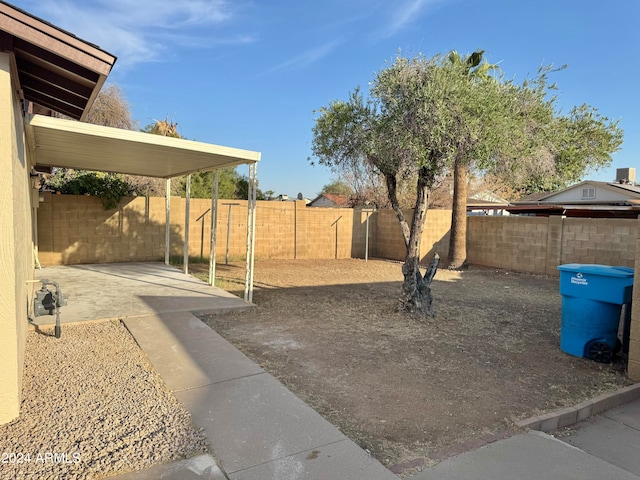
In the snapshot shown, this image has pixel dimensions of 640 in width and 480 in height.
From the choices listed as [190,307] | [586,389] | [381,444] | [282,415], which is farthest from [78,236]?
[586,389]

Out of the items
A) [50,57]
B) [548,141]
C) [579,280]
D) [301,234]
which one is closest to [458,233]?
[301,234]

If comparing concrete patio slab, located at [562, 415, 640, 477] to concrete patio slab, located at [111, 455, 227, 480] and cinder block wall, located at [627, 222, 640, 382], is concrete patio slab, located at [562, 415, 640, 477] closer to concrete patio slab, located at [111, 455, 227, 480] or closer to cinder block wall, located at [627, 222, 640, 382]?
cinder block wall, located at [627, 222, 640, 382]

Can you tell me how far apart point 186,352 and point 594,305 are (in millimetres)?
4698

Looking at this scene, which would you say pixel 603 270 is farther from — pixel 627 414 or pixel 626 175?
pixel 626 175

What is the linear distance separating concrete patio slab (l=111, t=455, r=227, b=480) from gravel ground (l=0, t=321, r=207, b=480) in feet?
0.23

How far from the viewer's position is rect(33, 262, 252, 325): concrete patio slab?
630 centimetres

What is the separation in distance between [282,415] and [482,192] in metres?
27.9

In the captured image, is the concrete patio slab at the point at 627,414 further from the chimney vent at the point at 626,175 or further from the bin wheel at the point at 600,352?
the chimney vent at the point at 626,175

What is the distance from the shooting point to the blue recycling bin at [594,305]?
454 centimetres

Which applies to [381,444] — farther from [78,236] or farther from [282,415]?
[78,236]

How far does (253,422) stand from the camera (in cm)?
309

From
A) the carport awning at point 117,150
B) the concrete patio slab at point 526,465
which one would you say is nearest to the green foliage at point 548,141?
the carport awning at point 117,150

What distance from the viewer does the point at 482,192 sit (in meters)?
28.3

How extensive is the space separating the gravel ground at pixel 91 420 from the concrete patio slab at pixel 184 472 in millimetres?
70
